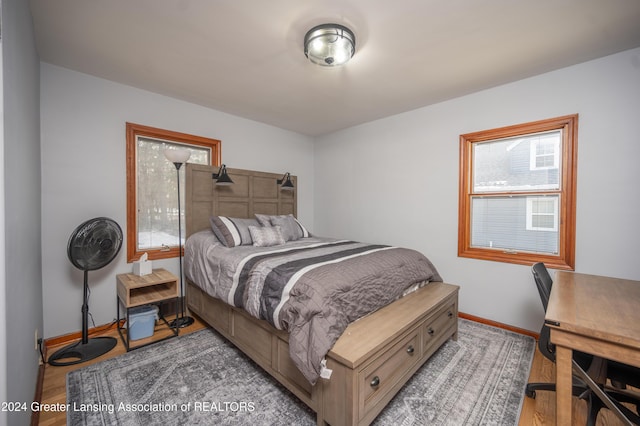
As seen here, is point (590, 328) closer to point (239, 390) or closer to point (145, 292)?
point (239, 390)

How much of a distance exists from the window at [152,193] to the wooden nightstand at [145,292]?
14.6 inches

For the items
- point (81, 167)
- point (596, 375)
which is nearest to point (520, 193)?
point (596, 375)

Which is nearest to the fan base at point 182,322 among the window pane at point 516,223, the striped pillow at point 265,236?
the striped pillow at point 265,236

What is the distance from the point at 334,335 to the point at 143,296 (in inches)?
80.6

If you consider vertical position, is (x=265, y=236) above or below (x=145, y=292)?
above

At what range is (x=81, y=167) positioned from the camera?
2539 mm

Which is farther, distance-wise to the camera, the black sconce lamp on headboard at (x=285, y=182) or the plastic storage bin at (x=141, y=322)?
the black sconce lamp on headboard at (x=285, y=182)

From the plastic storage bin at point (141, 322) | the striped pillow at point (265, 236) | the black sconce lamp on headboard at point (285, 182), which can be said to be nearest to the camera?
the plastic storage bin at point (141, 322)

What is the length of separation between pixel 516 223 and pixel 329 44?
101 inches

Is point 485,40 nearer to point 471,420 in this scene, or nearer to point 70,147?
point 471,420

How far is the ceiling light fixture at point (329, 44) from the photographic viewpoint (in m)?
1.84

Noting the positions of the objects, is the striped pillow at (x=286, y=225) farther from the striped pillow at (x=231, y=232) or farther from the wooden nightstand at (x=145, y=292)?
the wooden nightstand at (x=145, y=292)

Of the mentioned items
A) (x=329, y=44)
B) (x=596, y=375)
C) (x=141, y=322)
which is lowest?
(x=141, y=322)

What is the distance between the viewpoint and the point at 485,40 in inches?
79.3
